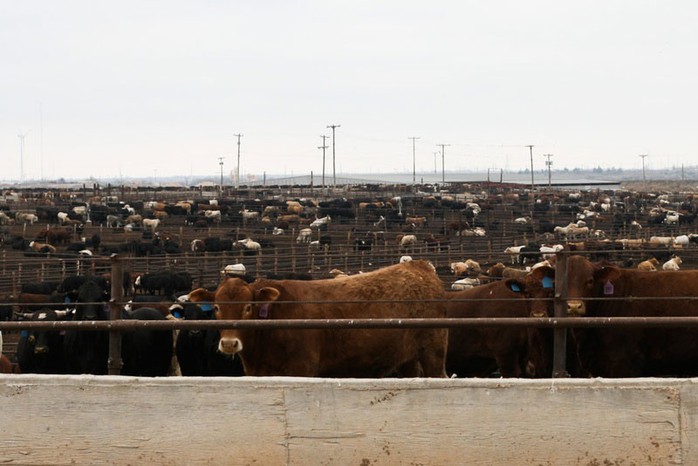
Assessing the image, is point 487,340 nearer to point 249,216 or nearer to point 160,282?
point 160,282

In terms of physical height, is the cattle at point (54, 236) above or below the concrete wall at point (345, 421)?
below

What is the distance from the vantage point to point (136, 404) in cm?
602

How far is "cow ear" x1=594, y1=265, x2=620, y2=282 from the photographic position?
959cm

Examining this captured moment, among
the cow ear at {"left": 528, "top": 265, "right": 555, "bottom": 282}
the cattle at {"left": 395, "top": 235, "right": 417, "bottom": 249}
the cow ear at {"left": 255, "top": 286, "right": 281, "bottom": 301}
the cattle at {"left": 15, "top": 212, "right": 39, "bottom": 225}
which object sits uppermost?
the cow ear at {"left": 528, "top": 265, "right": 555, "bottom": 282}

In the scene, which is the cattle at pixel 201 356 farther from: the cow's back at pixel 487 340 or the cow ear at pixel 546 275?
the cow ear at pixel 546 275

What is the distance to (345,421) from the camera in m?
5.87

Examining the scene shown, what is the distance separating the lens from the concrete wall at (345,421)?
5.75m

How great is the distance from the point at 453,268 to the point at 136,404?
21.8 m

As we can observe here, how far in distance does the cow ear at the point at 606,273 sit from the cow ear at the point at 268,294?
3.09 meters

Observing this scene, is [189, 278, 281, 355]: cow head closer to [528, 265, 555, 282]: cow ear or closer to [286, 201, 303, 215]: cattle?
[528, 265, 555, 282]: cow ear

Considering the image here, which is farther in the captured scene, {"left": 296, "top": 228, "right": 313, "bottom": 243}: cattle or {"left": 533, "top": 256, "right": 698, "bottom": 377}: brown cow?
{"left": 296, "top": 228, "right": 313, "bottom": 243}: cattle

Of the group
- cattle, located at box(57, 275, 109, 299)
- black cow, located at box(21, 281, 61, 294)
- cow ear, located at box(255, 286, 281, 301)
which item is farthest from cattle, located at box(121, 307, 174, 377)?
black cow, located at box(21, 281, 61, 294)

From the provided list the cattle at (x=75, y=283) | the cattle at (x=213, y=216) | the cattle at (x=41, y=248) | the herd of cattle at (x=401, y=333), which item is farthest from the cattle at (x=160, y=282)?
the cattle at (x=213, y=216)

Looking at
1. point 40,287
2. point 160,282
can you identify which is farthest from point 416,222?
point 40,287
